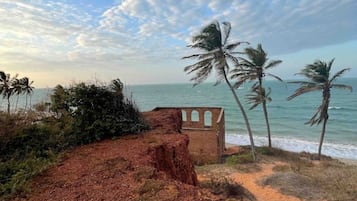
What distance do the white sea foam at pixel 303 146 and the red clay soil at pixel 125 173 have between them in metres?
21.4

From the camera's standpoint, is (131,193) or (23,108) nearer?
(131,193)

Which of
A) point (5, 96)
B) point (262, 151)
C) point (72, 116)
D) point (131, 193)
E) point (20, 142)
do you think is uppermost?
point (5, 96)

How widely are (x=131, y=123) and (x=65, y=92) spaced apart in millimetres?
→ 1780

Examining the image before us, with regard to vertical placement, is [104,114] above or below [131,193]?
above

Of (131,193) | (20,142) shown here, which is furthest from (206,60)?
(131,193)

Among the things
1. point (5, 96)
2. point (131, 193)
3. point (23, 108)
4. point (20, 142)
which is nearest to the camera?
point (131, 193)

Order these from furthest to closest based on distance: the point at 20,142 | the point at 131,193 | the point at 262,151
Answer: the point at 262,151 → the point at 20,142 → the point at 131,193

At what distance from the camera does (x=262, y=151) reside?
1978 cm

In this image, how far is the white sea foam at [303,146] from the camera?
22.8 metres

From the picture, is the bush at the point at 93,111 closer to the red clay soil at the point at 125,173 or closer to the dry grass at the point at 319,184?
the red clay soil at the point at 125,173

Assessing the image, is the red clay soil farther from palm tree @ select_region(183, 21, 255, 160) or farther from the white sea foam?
the white sea foam

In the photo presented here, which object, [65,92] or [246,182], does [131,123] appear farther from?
[246,182]

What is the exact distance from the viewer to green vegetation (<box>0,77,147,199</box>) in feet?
15.1

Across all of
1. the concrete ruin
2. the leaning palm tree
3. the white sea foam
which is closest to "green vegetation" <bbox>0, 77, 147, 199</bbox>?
the concrete ruin
